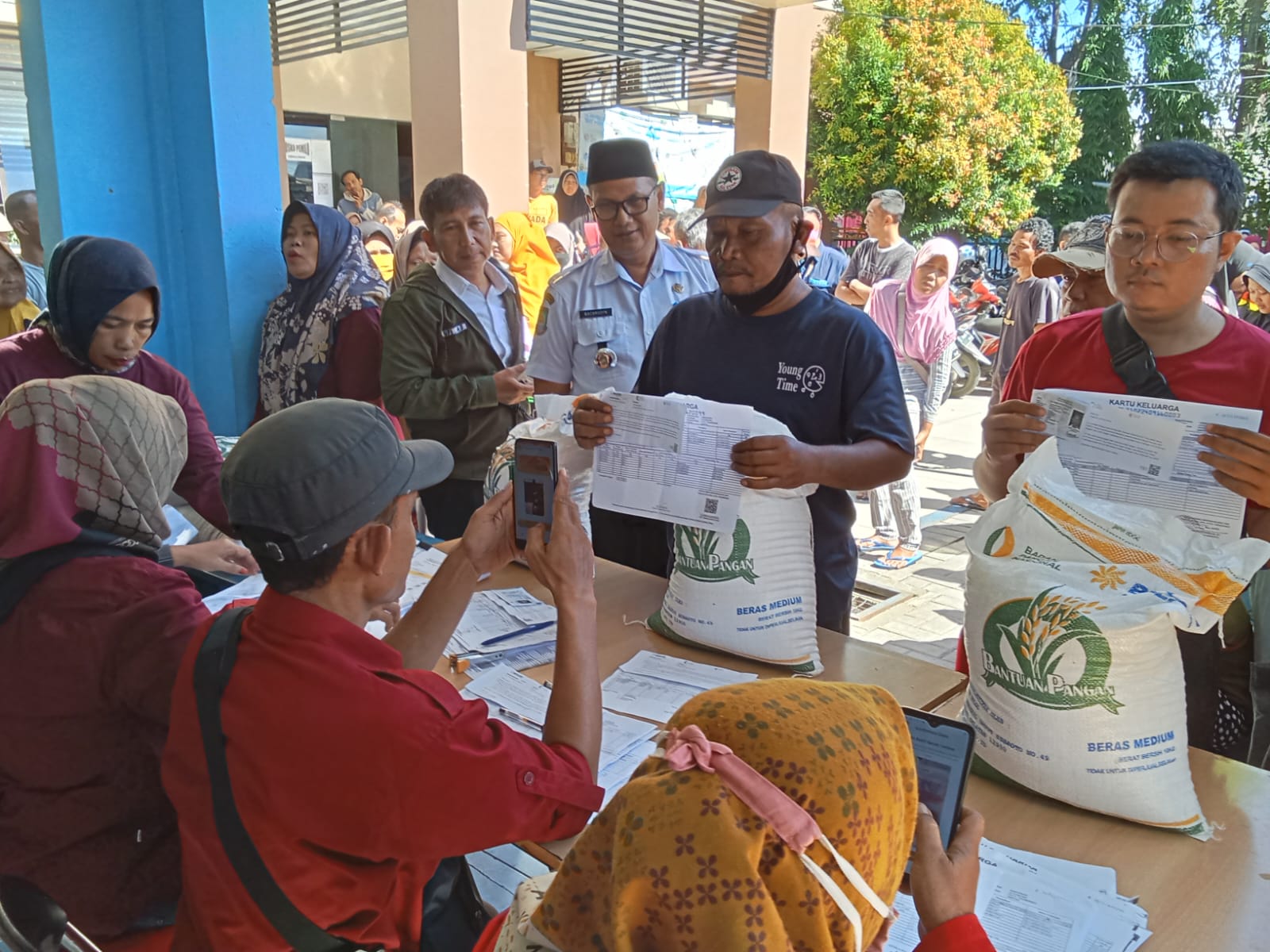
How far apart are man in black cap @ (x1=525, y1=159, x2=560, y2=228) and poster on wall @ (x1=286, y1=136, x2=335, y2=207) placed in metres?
3.72

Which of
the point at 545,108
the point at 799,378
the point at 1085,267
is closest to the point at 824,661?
the point at 799,378

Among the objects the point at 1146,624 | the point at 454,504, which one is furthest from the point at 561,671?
the point at 454,504

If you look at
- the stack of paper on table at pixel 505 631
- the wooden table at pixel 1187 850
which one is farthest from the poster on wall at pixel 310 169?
the wooden table at pixel 1187 850

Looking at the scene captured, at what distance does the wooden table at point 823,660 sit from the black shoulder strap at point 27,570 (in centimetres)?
75

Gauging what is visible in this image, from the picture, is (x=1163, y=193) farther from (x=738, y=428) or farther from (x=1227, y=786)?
(x=1227, y=786)

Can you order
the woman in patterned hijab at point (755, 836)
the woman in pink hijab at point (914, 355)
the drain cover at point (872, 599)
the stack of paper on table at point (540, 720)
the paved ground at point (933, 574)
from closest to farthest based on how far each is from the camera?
the woman in patterned hijab at point (755, 836), the stack of paper on table at point (540, 720), the paved ground at point (933, 574), the drain cover at point (872, 599), the woman in pink hijab at point (914, 355)

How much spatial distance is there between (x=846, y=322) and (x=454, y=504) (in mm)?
1744

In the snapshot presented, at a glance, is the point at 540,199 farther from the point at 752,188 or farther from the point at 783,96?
the point at 752,188

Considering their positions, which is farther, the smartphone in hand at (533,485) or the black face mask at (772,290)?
the black face mask at (772,290)

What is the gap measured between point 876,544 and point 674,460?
12.3 feet

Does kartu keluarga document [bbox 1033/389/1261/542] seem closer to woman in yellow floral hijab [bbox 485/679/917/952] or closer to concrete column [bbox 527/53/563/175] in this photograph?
woman in yellow floral hijab [bbox 485/679/917/952]

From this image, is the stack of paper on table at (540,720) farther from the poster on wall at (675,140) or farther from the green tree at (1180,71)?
the green tree at (1180,71)

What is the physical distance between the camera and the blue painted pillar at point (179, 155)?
3424mm

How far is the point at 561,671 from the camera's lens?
1.36m
